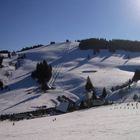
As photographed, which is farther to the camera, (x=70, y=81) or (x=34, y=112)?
(x=70, y=81)

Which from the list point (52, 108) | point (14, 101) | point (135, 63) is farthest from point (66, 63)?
point (52, 108)

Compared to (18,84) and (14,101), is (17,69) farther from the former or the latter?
(14,101)

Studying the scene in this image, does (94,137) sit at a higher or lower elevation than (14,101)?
higher

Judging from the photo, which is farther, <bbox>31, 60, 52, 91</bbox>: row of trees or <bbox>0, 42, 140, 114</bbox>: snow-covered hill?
<bbox>31, 60, 52, 91</bbox>: row of trees

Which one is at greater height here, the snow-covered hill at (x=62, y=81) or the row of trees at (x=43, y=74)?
the row of trees at (x=43, y=74)

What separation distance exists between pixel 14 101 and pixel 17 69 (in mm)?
74692

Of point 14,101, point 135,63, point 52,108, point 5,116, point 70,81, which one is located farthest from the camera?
point 135,63

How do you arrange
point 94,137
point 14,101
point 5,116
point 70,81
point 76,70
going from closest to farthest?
point 94,137, point 5,116, point 14,101, point 70,81, point 76,70

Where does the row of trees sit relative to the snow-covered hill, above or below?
above

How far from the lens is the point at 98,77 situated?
151000 millimetres

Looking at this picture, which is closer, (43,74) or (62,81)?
(43,74)

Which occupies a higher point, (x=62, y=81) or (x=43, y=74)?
(x=43, y=74)

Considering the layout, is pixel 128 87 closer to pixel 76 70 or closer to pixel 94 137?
pixel 76 70

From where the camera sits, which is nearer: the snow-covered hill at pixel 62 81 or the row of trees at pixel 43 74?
the snow-covered hill at pixel 62 81
